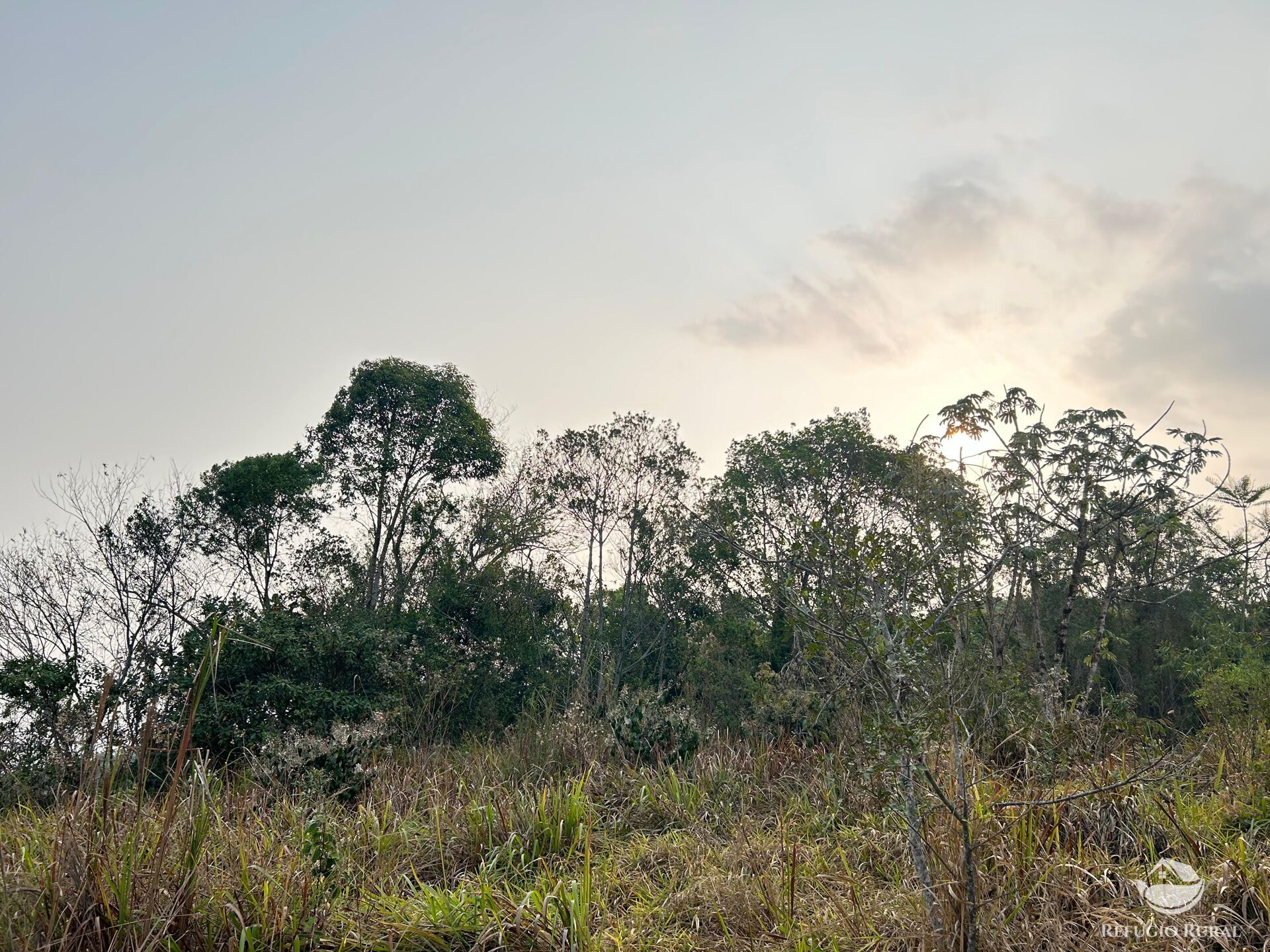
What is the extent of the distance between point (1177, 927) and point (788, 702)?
6498 millimetres

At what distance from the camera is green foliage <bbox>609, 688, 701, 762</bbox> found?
8117 millimetres

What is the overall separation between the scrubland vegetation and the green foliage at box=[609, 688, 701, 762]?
0.12 ft

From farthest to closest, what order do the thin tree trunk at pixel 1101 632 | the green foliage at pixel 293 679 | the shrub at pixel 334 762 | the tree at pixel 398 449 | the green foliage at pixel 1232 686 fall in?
the tree at pixel 398 449 < the green foliage at pixel 293 679 < the green foliage at pixel 1232 686 < the shrub at pixel 334 762 < the thin tree trunk at pixel 1101 632

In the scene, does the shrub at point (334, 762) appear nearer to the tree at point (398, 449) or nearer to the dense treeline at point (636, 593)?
the dense treeline at point (636, 593)

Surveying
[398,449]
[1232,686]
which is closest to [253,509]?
[398,449]

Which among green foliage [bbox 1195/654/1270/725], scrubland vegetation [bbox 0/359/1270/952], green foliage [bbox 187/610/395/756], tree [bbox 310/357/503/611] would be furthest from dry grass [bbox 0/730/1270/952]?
tree [bbox 310/357/503/611]

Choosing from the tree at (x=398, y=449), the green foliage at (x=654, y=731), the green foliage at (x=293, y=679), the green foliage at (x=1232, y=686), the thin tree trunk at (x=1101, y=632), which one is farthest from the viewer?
the tree at (x=398, y=449)

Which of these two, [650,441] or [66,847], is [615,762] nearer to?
[66,847]

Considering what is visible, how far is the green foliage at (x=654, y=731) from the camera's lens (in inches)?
320

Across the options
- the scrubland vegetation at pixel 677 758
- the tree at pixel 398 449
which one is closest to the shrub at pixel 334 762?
the scrubland vegetation at pixel 677 758

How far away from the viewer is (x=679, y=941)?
3.57m

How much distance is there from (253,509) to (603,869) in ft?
46.8

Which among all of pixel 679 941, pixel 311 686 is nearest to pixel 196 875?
pixel 679 941

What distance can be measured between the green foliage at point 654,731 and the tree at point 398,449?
1094 cm
